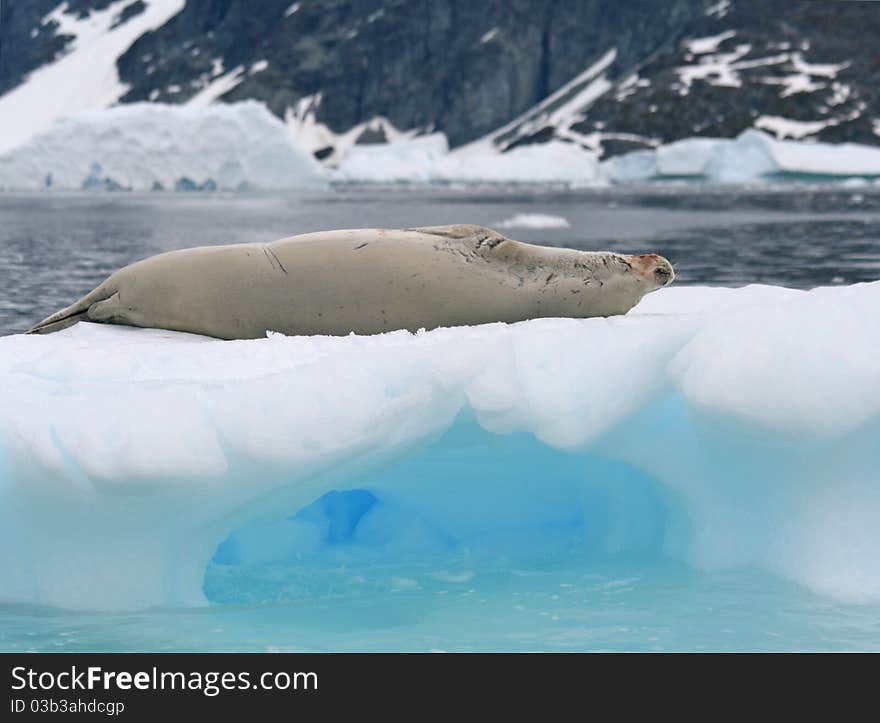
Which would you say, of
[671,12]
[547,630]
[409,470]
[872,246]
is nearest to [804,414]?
[547,630]

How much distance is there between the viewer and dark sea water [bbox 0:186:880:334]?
1203cm

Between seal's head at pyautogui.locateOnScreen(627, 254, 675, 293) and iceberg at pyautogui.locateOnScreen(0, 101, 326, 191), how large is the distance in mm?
35203

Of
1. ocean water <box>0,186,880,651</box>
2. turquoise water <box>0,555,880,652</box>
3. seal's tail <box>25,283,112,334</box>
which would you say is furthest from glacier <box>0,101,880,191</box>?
turquoise water <box>0,555,880,652</box>

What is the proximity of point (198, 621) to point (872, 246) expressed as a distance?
14764 mm

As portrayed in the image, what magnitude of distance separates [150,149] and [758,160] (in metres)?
24.3

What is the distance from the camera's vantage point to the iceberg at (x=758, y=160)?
47406 mm

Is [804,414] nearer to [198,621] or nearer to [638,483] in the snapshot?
[638,483]

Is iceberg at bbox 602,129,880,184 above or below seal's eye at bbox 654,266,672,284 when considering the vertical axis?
above

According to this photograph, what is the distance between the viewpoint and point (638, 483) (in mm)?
3812

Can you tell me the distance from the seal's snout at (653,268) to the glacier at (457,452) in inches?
31.1

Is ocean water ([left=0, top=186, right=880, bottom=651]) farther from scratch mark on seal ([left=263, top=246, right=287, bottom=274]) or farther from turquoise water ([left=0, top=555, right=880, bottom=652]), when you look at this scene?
scratch mark on seal ([left=263, top=246, right=287, bottom=274])

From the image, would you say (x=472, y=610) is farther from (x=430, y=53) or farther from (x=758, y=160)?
(x=430, y=53)

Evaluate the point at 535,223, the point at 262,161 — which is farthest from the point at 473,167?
the point at 535,223

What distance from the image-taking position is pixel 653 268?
4.71 metres
